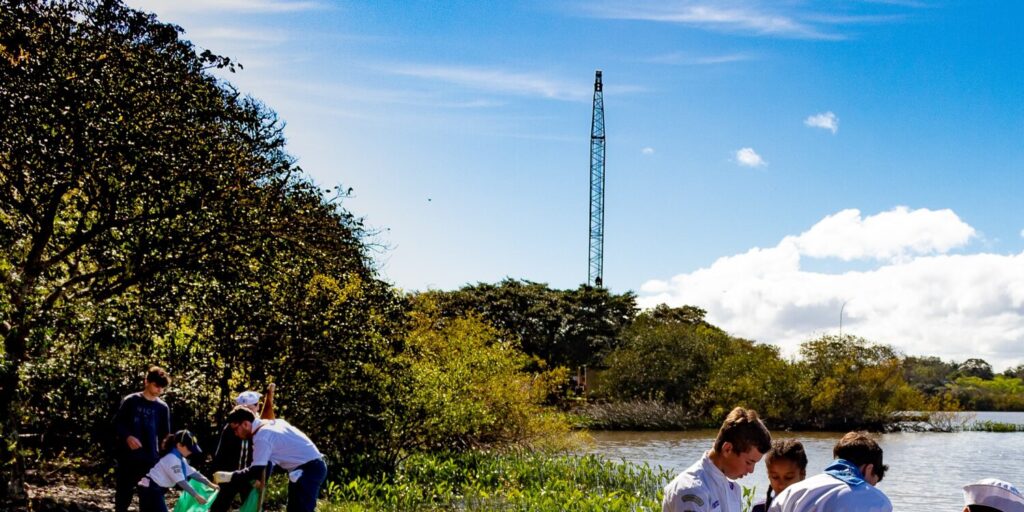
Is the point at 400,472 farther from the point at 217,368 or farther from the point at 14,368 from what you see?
the point at 14,368

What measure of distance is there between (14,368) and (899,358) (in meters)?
52.4

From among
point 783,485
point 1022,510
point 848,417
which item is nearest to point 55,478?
point 783,485

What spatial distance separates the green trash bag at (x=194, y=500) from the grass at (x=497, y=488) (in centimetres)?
367

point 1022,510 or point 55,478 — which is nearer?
point 1022,510

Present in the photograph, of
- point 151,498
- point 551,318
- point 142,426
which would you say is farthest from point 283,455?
point 551,318

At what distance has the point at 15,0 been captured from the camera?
11.0 metres

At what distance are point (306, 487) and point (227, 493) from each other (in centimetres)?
69

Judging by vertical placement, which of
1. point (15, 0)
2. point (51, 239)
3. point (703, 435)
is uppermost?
point (15, 0)

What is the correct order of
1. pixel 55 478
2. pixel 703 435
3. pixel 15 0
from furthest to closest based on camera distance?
pixel 703 435, pixel 55 478, pixel 15 0

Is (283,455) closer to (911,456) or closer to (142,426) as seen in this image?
(142,426)

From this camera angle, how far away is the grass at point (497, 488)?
14.4 metres

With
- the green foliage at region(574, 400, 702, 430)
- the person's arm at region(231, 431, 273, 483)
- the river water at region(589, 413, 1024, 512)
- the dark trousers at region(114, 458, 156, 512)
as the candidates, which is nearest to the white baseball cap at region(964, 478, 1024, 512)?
the person's arm at region(231, 431, 273, 483)

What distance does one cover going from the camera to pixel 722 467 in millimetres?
4930

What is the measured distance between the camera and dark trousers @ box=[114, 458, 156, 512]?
10.2m
